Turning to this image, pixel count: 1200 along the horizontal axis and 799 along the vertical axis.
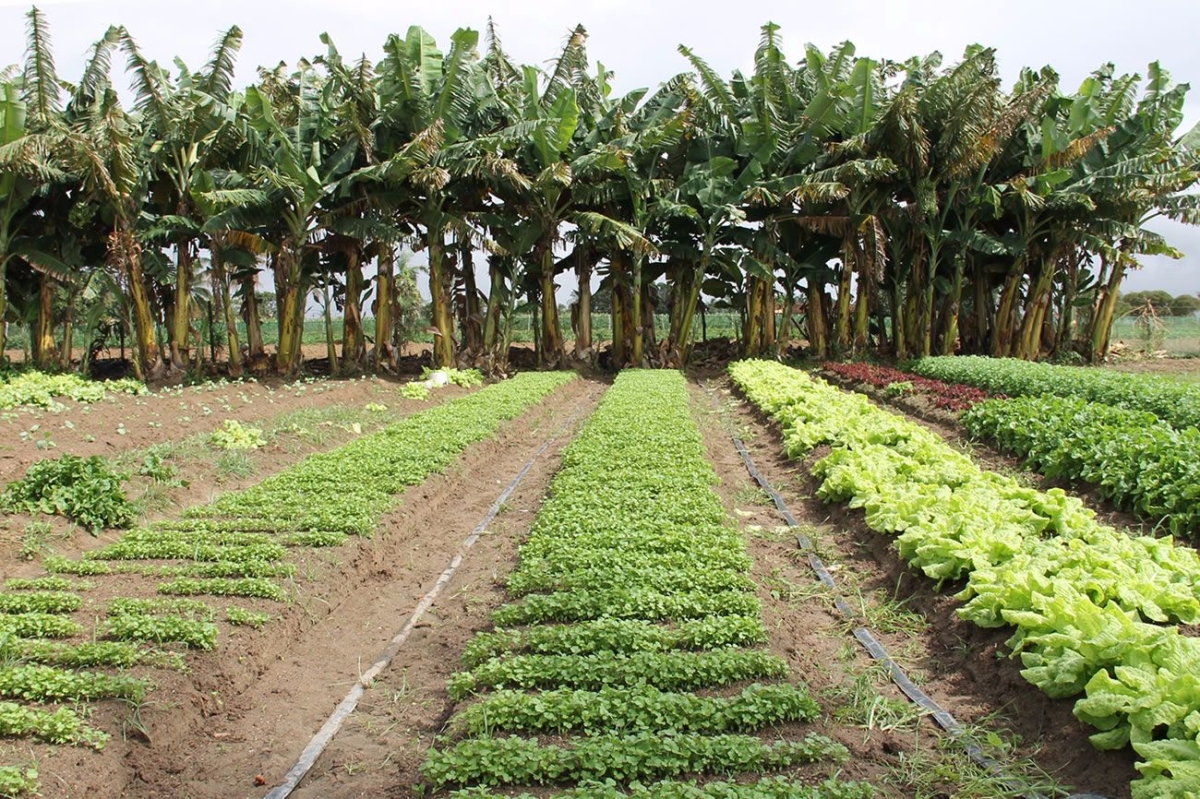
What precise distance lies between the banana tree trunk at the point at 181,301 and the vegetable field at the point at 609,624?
11.8 metres

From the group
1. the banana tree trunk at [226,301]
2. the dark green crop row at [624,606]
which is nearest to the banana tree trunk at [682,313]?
the banana tree trunk at [226,301]

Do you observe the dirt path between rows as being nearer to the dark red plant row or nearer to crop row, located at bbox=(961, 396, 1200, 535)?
crop row, located at bbox=(961, 396, 1200, 535)

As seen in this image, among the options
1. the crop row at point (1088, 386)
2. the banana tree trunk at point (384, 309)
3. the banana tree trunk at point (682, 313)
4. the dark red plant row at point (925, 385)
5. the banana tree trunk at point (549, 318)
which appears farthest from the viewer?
the banana tree trunk at point (682, 313)

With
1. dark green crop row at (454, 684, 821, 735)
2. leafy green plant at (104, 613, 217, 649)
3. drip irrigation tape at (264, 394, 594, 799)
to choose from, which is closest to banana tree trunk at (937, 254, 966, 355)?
drip irrigation tape at (264, 394, 594, 799)

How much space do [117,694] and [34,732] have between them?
0.48m

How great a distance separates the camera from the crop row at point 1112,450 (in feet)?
25.6

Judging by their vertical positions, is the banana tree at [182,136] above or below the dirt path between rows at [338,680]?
above

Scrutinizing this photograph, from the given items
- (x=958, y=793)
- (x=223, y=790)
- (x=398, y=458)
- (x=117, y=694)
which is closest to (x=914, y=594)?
(x=958, y=793)

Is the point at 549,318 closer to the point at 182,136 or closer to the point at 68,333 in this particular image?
the point at 182,136

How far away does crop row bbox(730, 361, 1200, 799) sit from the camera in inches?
146

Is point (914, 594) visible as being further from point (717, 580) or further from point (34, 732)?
point (34, 732)

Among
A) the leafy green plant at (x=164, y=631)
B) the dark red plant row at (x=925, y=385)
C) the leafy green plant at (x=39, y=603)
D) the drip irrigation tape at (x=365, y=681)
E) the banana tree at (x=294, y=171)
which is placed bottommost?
the drip irrigation tape at (x=365, y=681)

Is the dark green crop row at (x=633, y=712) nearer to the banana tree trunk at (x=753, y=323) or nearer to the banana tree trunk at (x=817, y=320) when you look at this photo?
the banana tree trunk at (x=753, y=323)

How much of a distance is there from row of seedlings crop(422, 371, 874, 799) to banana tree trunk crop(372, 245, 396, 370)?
1701cm
